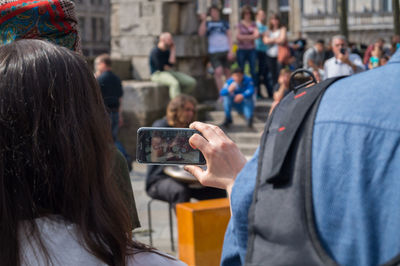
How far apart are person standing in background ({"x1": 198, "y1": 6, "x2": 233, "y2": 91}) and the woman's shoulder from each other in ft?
32.8

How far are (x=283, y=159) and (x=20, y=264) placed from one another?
645 millimetres

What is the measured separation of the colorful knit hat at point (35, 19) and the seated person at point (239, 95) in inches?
312

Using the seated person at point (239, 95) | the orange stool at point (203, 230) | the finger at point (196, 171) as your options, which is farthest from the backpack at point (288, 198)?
the seated person at point (239, 95)

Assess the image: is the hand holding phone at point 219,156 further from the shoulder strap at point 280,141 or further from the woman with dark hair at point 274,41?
the woman with dark hair at point 274,41

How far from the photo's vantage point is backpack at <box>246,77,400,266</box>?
117cm

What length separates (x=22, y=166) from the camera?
148 centimetres

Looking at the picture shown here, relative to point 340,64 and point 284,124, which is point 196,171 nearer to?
point 284,124

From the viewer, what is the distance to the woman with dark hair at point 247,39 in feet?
38.6

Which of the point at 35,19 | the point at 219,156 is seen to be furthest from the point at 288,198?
the point at 35,19

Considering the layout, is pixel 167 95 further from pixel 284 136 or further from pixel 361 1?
pixel 361 1

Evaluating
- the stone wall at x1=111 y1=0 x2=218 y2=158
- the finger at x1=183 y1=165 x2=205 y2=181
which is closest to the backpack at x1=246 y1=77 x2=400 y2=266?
the finger at x1=183 y1=165 x2=205 y2=181

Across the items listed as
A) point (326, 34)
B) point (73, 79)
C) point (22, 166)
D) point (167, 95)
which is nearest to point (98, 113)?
point (73, 79)

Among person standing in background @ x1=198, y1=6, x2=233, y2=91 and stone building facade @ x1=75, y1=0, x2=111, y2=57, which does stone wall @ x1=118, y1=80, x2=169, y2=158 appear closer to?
person standing in background @ x1=198, y1=6, x2=233, y2=91

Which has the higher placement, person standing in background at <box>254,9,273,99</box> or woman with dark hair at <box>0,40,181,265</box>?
person standing in background at <box>254,9,273,99</box>
